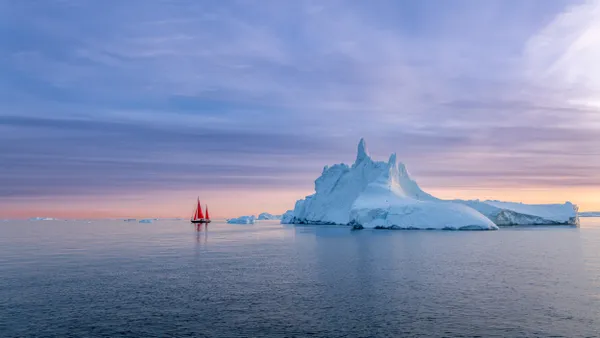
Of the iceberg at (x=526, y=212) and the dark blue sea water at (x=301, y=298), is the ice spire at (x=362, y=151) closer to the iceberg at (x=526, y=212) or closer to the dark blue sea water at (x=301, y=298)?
the iceberg at (x=526, y=212)

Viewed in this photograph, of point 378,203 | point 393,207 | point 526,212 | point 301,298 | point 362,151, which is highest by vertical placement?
point 362,151

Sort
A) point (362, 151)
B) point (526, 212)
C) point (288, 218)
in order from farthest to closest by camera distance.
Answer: point (288, 218) → point (362, 151) → point (526, 212)

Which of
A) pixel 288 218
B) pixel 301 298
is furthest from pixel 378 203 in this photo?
pixel 301 298

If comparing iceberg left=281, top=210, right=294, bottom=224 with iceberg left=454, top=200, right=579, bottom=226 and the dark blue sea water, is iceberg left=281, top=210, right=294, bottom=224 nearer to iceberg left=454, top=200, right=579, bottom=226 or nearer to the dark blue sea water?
iceberg left=454, top=200, right=579, bottom=226

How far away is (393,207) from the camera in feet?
244

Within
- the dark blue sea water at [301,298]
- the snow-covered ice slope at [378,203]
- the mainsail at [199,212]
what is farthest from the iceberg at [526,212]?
the mainsail at [199,212]

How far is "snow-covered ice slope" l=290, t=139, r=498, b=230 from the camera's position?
72.0m

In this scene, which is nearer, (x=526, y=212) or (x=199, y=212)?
(x=526, y=212)

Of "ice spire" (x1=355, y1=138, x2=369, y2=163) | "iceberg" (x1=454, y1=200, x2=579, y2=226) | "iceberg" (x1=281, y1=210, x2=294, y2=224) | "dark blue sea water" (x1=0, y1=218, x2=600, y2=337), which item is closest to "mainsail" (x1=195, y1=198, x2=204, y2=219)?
"iceberg" (x1=281, y1=210, x2=294, y2=224)

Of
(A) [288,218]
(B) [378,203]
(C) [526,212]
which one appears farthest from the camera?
(A) [288,218]

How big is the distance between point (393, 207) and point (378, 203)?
3638 millimetres

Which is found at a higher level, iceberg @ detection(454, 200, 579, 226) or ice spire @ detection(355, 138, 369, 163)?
ice spire @ detection(355, 138, 369, 163)

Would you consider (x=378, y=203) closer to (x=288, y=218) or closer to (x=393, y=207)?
A: (x=393, y=207)

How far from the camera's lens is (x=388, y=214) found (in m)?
A: 74.1
